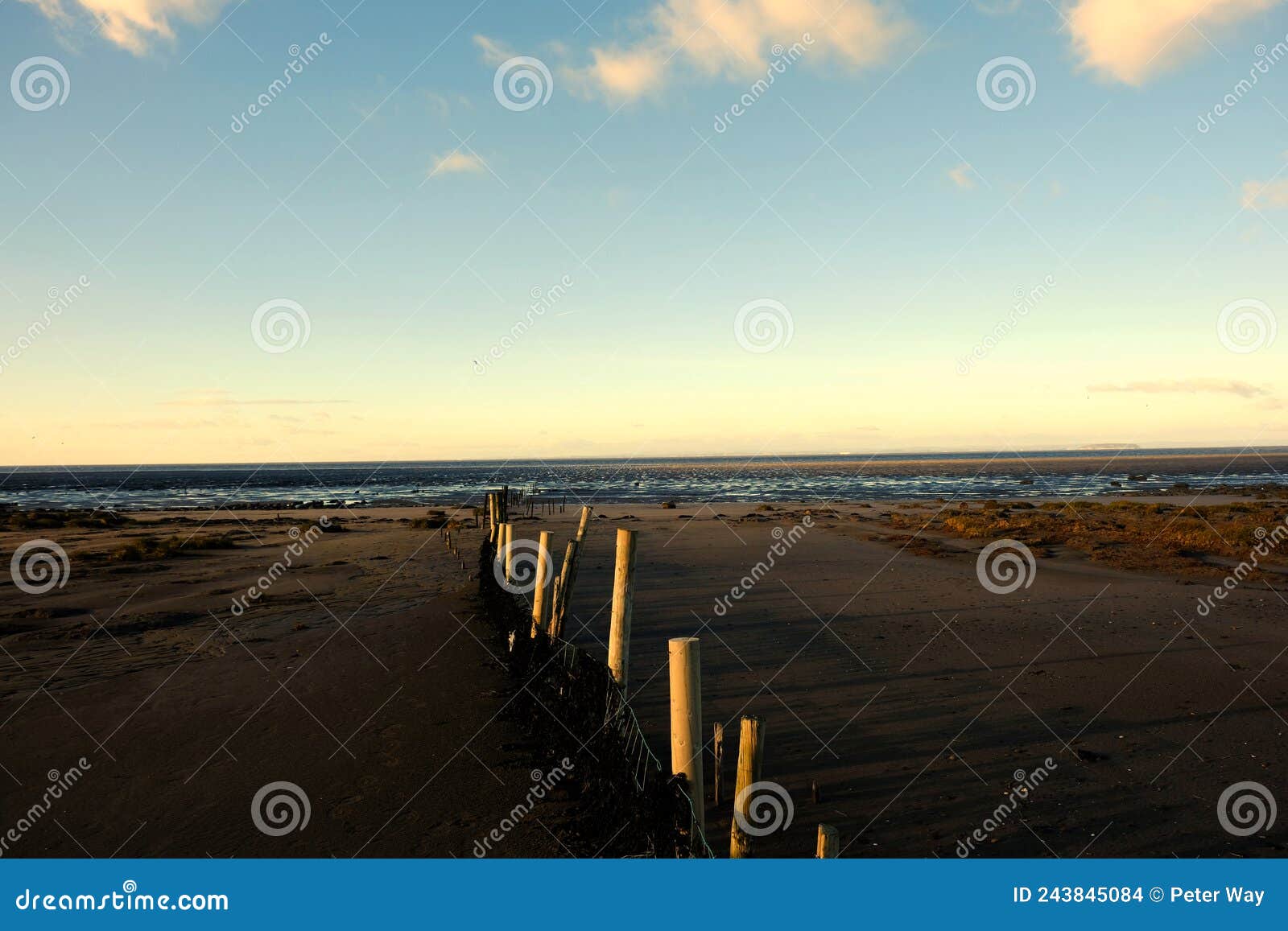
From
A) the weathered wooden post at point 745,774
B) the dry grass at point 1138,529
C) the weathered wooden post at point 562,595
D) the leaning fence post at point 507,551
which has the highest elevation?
the dry grass at point 1138,529

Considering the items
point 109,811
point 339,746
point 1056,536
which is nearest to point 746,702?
point 339,746

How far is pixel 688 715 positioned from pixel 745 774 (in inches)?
23.5

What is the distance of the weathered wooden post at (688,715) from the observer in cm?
566

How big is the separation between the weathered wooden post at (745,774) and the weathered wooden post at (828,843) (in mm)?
993

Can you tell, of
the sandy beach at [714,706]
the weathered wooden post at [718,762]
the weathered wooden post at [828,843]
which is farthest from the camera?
the weathered wooden post at [718,762]

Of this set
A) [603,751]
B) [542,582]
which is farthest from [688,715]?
[542,582]

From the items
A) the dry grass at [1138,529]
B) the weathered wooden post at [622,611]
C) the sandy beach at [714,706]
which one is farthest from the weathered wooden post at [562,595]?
the dry grass at [1138,529]

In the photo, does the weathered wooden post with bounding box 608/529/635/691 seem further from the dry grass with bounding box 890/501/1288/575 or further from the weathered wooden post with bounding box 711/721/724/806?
the dry grass with bounding box 890/501/1288/575

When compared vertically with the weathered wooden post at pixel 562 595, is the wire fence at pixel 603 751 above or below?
below

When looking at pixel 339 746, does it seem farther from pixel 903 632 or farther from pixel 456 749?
pixel 903 632

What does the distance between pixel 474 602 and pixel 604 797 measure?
34.3 feet

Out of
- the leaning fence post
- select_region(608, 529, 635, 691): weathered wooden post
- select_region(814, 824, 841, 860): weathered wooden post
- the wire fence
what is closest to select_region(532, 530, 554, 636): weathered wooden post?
the wire fence

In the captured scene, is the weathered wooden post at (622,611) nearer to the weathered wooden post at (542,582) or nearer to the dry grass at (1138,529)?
the weathered wooden post at (542,582)

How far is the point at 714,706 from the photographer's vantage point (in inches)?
393
